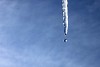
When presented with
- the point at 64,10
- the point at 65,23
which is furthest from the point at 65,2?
the point at 65,23

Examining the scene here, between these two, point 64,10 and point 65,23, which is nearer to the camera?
point 64,10

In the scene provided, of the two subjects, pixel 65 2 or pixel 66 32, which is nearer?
pixel 65 2

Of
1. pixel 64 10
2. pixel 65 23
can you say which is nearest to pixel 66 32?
pixel 65 23

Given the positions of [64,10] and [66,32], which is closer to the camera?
[64,10]

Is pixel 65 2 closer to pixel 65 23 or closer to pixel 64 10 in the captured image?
pixel 64 10

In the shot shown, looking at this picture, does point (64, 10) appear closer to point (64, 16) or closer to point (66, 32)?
point (64, 16)

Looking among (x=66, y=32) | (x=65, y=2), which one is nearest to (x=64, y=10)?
(x=65, y=2)


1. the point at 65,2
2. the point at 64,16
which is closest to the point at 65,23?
the point at 64,16

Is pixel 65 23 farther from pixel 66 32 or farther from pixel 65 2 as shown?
pixel 65 2
